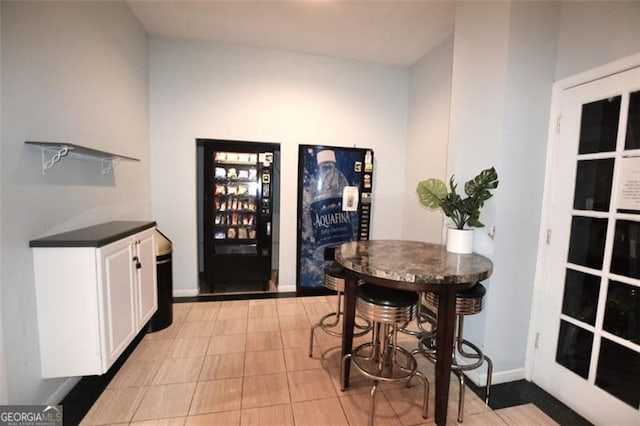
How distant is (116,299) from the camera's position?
177 centimetres

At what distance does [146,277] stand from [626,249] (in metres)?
3.21

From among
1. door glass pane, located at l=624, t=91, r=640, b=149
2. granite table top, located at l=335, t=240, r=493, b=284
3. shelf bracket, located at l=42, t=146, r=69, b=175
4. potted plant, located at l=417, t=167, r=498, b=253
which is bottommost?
granite table top, located at l=335, t=240, r=493, b=284

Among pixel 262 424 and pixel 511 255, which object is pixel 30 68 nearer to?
pixel 262 424

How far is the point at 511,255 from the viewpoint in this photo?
6.56 ft

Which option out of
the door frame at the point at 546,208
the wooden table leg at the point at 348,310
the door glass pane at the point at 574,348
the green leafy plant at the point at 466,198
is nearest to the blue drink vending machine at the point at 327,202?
the green leafy plant at the point at 466,198

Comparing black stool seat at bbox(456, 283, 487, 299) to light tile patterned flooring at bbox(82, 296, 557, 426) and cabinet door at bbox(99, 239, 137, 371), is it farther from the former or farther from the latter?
cabinet door at bbox(99, 239, 137, 371)

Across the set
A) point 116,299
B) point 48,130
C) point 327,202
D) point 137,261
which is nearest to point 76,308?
point 116,299

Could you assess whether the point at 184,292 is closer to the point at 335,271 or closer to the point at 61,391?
the point at 61,391

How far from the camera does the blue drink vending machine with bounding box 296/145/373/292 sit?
138 inches

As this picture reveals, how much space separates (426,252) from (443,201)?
1.25ft

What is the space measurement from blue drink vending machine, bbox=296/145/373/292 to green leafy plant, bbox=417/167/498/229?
1.61 m

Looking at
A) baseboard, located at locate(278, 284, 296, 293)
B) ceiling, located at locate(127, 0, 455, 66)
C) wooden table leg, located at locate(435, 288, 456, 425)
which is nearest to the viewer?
wooden table leg, located at locate(435, 288, 456, 425)

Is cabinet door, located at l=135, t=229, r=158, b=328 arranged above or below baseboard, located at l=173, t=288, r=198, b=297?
above

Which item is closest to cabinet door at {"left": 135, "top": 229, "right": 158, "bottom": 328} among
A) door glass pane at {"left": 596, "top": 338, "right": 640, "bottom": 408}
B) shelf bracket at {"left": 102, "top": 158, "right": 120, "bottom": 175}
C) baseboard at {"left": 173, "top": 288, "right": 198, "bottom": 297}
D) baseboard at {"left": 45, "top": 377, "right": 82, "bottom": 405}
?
baseboard at {"left": 45, "top": 377, "right": 82, "bottom": 405}
